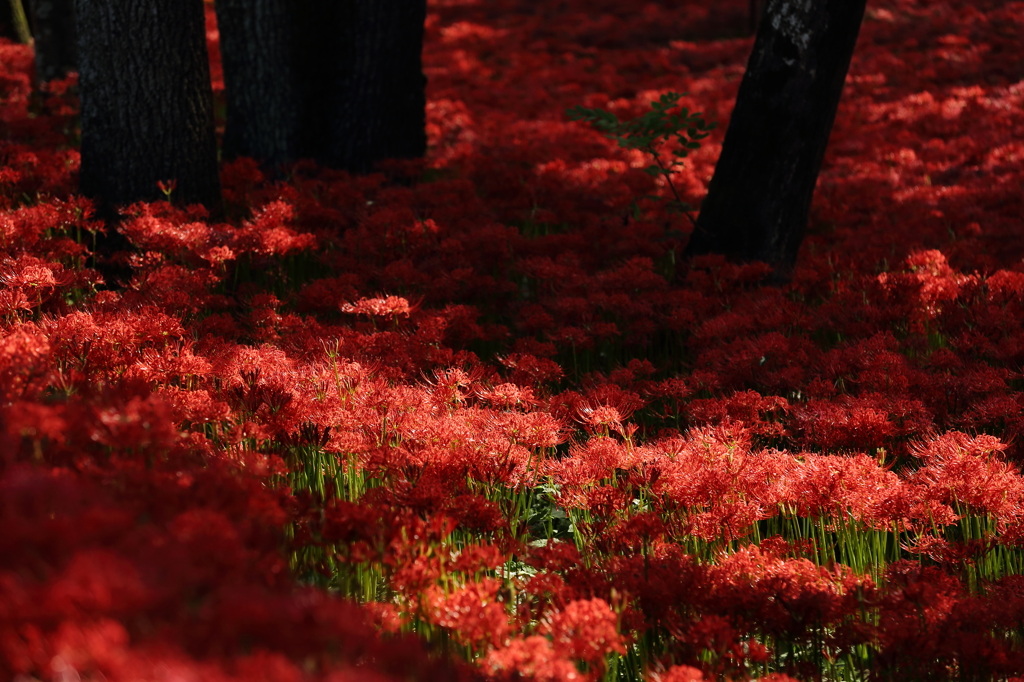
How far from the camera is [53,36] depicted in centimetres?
731

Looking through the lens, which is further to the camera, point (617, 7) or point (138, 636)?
point (617, 7)

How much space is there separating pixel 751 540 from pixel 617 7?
550 inches

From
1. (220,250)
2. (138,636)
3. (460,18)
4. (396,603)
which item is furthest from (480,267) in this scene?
(460,18)

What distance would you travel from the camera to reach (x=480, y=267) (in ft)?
15.7

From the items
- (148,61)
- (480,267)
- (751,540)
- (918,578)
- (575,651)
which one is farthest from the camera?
(480,267)

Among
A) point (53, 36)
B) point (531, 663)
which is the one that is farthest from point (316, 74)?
point (531, 663)

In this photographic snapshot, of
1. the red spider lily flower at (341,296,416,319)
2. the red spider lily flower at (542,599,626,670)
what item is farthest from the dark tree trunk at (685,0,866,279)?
the red spider lily flower at (542,599,626,670)

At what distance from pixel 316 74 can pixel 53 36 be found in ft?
9.89

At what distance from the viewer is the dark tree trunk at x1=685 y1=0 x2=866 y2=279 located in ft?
15.2

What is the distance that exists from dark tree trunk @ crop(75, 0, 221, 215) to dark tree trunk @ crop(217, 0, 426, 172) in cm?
128

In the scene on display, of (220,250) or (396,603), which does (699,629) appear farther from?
(220,250)

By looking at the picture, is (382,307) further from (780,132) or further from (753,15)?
(753,15)

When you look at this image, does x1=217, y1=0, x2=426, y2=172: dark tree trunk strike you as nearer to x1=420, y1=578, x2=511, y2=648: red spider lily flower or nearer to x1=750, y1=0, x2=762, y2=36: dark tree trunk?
x1=420, y1=578, x2=511, y2=648: red spider lily flower

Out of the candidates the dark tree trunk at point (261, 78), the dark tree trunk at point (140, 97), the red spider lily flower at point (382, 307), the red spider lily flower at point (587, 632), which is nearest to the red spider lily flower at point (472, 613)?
the red spider lily flower at point (587, 632)
